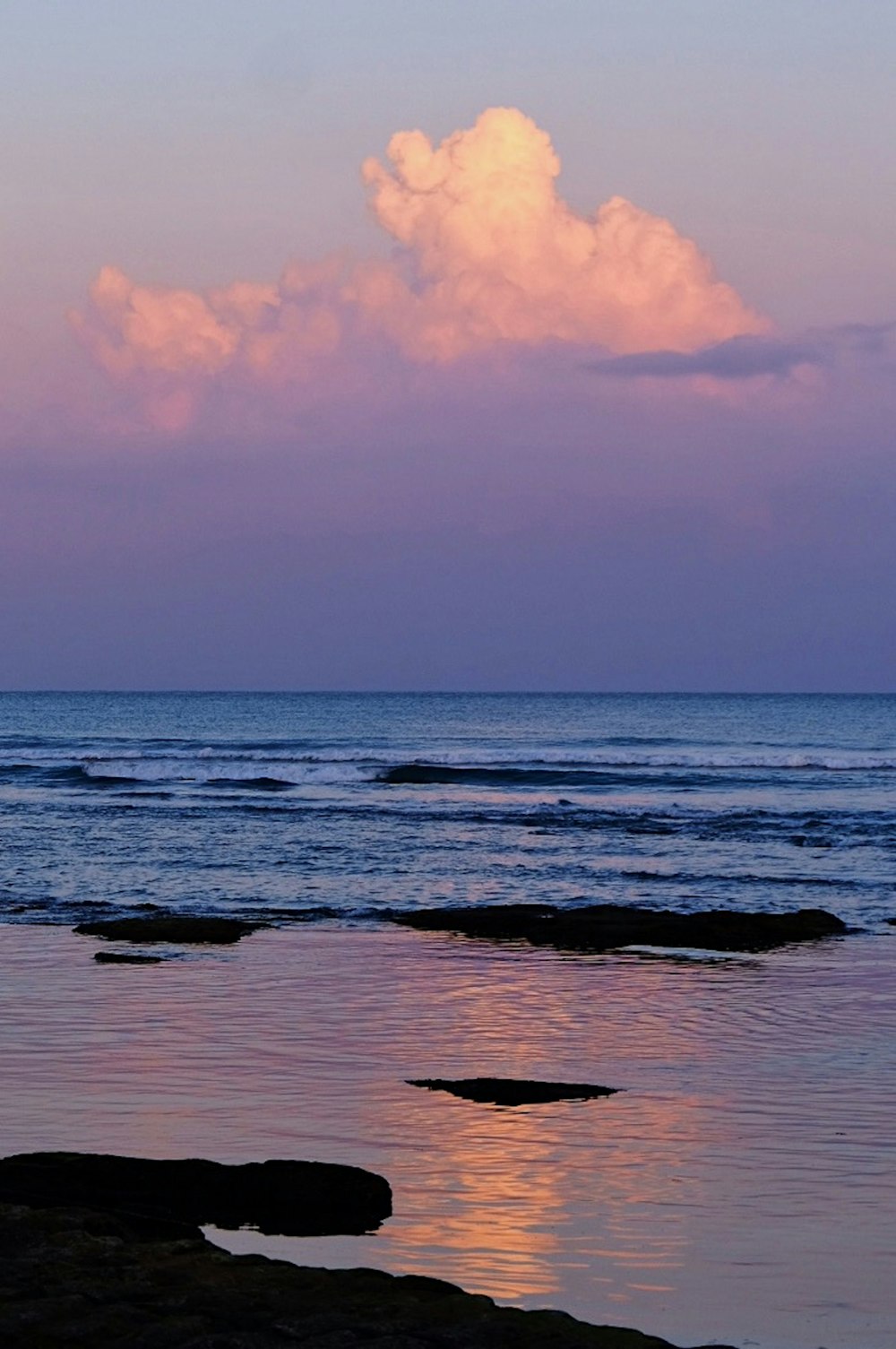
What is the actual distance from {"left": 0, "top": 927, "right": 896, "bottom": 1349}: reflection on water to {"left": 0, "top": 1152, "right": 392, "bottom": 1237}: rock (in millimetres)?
261

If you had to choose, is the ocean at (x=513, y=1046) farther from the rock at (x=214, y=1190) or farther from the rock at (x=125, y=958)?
the rock at (x=125, y=958)

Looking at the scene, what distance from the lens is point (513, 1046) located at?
14250 mm

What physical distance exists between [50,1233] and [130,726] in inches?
3952

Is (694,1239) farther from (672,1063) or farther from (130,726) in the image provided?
(130,726)

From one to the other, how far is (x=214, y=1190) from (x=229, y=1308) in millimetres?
2405

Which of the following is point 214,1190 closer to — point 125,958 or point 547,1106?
point 547,1106

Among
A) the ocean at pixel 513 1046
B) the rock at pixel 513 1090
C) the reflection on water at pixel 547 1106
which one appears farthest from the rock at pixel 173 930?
Result: the rock at pixel 513 1090

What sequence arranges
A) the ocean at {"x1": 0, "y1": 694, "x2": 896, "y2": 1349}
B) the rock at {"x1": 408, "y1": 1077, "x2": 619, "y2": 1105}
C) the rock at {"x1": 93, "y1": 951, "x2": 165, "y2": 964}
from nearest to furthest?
1. the ocean at {"x1": 0, "y1": 694, "x2": 896, "y2": 1349}
2. the rock at {"x1": 408, "y1": 1077, "x2": 619, "y2": 1105}
3. the rock at {"x1": 93, "y1": 951, "x2": 165, "y2": 964}

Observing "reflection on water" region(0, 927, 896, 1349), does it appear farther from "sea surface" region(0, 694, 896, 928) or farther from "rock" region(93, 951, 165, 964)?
"sea surface" region(0, 694, 896, 928)

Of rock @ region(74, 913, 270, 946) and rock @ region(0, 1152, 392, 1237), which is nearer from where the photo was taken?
rock @ region(0, 1152, 392, 1237)

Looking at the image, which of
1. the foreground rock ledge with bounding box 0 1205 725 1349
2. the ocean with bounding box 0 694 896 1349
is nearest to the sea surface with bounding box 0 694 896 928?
the ocean with bounding box 0 694 896 1349

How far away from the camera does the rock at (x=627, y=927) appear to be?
20922 millimetres

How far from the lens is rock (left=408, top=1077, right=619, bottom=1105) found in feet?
38.8

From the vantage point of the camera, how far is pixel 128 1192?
29.3 feet
